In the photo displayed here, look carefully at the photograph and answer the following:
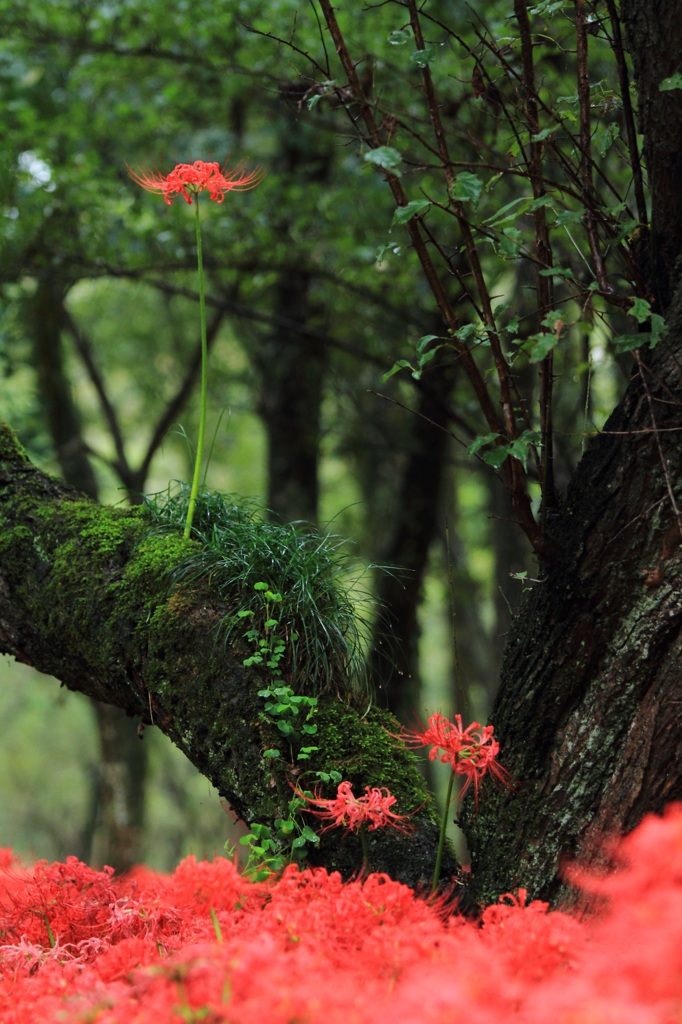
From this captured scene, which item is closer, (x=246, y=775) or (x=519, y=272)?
(x=246, y=775)

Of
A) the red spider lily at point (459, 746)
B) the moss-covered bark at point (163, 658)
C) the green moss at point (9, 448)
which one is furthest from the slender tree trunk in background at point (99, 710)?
the red spider lily at point (459, 746)

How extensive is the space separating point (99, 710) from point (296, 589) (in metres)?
5.69

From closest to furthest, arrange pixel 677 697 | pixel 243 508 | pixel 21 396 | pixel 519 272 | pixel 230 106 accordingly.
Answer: pixel 677 697
pixel 243 508
pixel 519 272
pixel 21 396
pixel 230 106

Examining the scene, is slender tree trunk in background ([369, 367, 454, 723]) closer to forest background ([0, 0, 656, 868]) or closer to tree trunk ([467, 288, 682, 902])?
forest background ([0, 0, 656, 868])

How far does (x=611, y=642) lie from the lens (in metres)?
2.25

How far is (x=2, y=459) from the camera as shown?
10.5ft

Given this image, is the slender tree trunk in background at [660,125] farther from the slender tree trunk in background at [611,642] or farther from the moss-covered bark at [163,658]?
the moss-covered bark at [163,658]

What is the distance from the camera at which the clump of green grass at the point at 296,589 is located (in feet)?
8.54

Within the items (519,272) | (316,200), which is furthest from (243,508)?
(316,200)

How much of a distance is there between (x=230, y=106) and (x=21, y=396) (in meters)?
3.74

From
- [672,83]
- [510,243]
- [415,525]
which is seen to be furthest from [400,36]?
[415,525]

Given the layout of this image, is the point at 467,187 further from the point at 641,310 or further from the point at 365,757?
the point at 365,757

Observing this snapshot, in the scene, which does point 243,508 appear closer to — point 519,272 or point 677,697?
point 677,697

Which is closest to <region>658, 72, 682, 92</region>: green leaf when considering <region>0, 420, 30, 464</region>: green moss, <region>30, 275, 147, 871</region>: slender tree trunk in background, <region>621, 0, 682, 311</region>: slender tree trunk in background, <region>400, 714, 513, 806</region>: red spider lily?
<region>621, 0, 682, 311</region>: slender tree trunk in background
